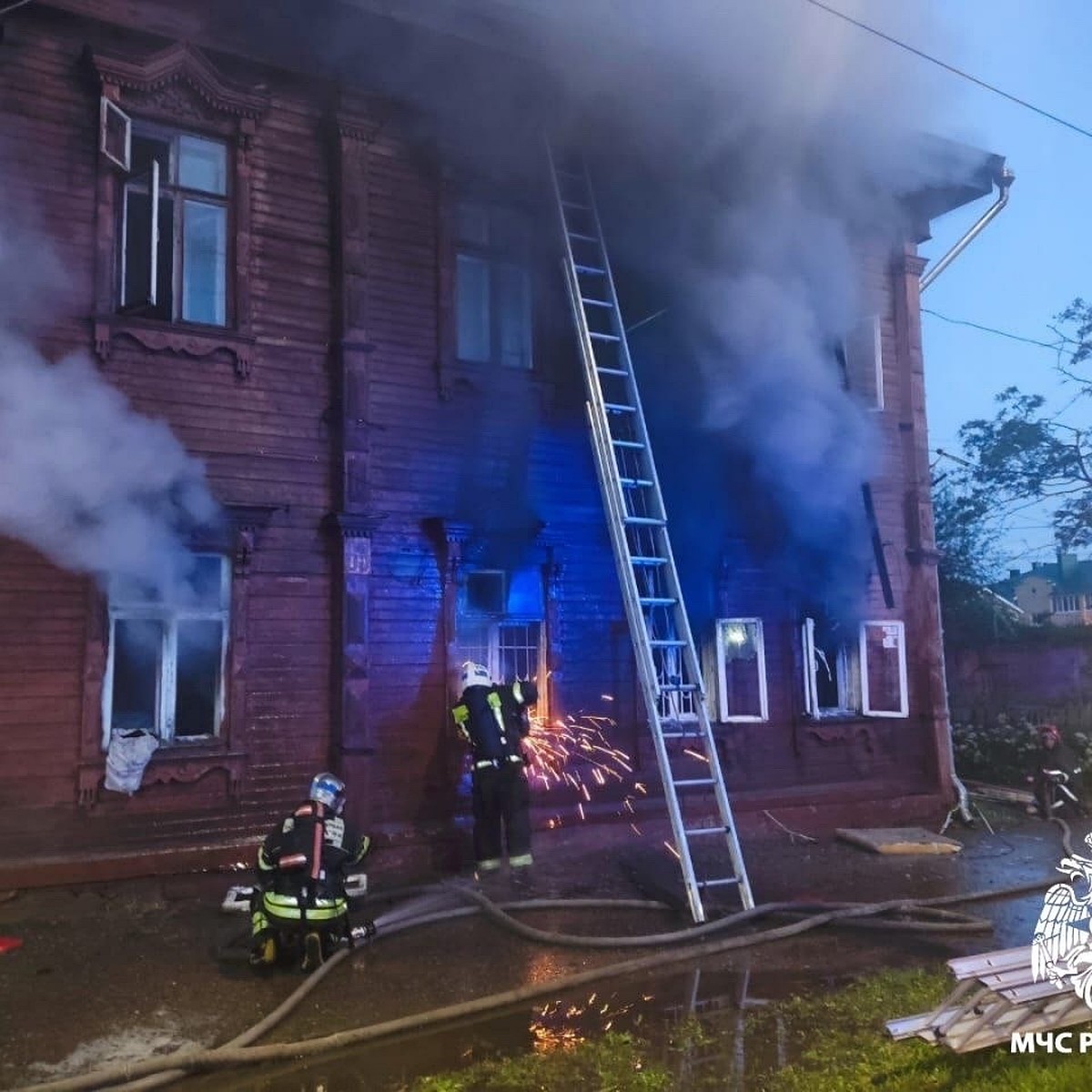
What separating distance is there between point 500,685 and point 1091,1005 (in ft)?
15.6

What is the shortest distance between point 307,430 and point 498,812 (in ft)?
12.1

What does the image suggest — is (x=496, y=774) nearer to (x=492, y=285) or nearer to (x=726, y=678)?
(x=726, y=678)

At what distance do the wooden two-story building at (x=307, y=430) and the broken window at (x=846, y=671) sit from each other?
0.53m

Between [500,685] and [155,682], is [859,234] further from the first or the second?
[155,682]

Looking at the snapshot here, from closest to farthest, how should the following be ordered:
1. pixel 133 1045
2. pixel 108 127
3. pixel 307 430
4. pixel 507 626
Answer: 1. pixel 133 1045
2. pixel 108 127
3. pixel 307 430
4. pixel 507 626

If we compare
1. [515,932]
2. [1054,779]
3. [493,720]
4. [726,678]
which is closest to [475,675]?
[493,720]

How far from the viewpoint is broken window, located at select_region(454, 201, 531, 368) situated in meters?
9.52

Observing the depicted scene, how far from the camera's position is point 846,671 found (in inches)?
448

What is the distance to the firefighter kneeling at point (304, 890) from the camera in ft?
18.0

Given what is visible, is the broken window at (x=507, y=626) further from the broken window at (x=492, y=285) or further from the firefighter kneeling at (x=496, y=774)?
the broken window at (x=492, y=285)

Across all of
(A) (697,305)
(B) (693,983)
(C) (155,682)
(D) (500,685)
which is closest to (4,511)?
(C) (155,682)

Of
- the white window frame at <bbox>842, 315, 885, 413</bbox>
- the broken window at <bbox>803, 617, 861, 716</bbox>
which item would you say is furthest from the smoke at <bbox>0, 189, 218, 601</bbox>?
the white window frame at <bbox>842, 315, 885, 413</bbox>

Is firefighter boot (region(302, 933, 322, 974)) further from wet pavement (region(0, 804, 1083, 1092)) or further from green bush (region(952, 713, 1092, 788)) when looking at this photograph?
green bush (region(952, 713, 1092, 788))

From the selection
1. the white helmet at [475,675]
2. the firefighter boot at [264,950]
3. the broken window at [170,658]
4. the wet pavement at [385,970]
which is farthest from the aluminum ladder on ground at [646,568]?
the broken window at [170,658]
